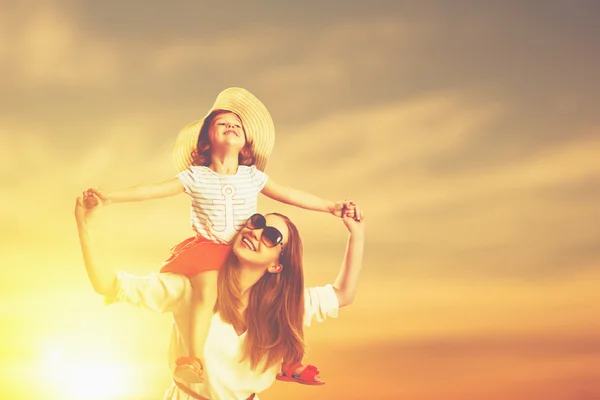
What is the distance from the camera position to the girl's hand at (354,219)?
348cm

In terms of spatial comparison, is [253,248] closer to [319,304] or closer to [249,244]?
[249,244]

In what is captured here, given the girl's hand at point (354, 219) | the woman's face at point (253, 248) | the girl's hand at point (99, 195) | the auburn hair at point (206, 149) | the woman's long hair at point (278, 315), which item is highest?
the auburn hair at point (206, 149)

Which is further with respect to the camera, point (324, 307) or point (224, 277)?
point (324, 307)

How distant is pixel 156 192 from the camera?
3213 millimetres

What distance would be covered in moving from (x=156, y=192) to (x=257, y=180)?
0.39 meters

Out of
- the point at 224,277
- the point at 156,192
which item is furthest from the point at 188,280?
the point at 156,192

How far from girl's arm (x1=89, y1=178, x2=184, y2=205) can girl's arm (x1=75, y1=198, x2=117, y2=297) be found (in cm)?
7

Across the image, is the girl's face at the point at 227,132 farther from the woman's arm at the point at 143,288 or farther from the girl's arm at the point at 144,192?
the woman's arm at the point at 143,288

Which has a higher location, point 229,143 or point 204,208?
point 229,143

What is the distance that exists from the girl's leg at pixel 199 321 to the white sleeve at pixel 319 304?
405mm

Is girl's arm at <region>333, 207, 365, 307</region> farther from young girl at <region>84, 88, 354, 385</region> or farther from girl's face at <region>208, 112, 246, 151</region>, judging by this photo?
girl's face at <region>208, 112, 246, 151</region>

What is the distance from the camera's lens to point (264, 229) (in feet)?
10.8

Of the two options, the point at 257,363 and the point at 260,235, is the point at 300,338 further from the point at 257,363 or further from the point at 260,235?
the point at 260,235

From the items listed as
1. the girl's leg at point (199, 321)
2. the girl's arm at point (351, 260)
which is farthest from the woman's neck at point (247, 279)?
the girl's arm at point (351, 260)
